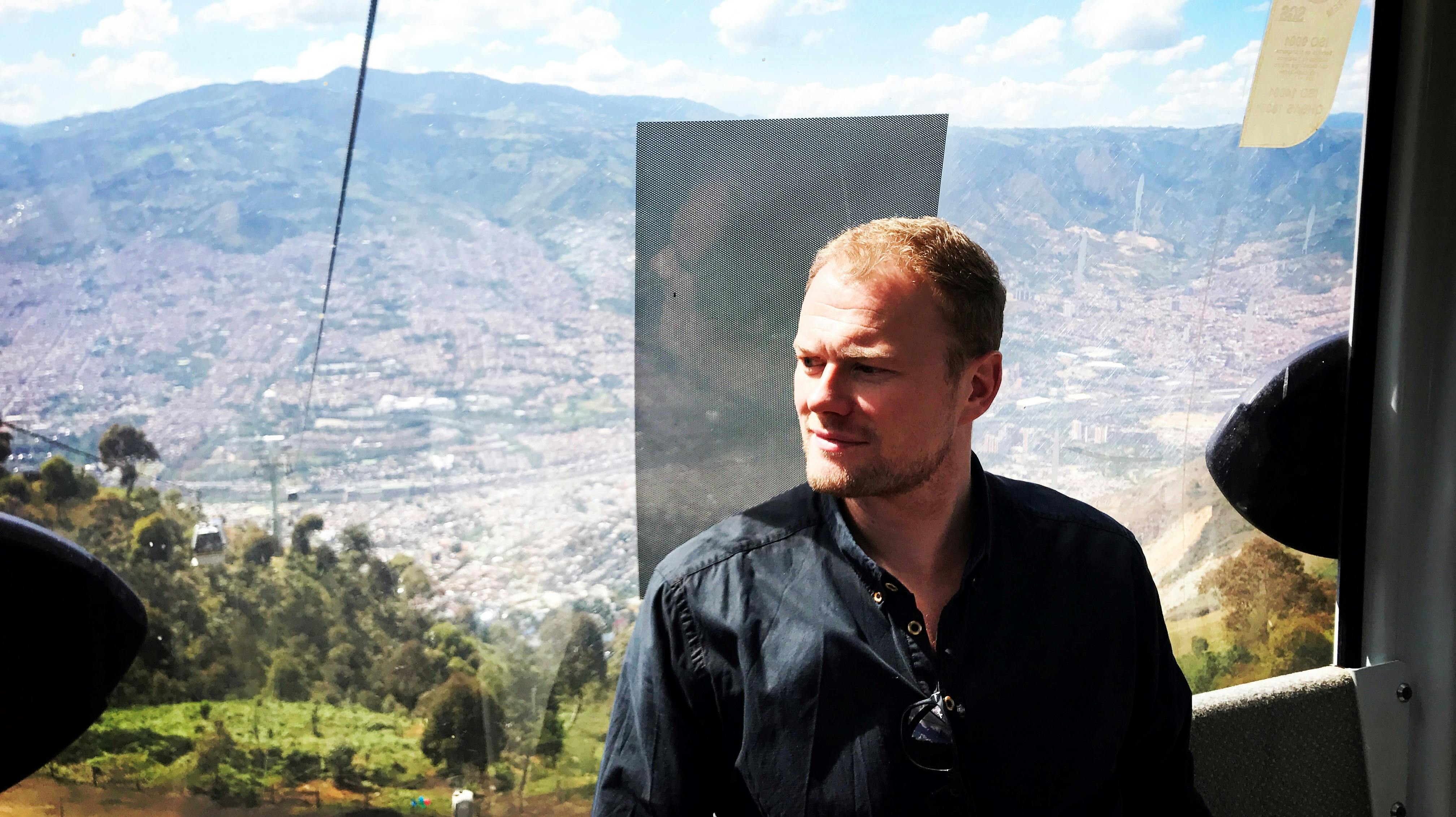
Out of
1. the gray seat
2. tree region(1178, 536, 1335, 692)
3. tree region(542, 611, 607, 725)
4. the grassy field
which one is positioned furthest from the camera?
tree region(1178, 536, 1335, 692)

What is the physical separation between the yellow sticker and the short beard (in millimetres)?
1099

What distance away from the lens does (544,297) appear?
1.43 metres

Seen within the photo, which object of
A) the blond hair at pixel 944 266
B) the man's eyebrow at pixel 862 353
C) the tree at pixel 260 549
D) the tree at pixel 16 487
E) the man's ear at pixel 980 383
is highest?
the blond hair at pixel 944 266

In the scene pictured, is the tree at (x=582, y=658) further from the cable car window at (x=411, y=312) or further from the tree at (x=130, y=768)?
the tree at (x=130, y=768)

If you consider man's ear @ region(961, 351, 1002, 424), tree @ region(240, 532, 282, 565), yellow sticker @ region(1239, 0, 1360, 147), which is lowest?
tree @ region(240, 532, 282, 565)

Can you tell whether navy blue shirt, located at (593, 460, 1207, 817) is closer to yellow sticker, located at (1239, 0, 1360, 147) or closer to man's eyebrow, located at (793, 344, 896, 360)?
man's eyebrow, located at (793, 344, 896, 360)

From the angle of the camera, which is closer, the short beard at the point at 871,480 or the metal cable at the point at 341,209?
the short beard at the point at 871,480

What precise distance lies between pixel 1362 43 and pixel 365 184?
178 cm

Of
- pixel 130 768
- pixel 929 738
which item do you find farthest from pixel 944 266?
pixel 130 768

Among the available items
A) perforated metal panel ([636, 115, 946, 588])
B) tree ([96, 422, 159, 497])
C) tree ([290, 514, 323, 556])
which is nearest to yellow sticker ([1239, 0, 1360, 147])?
perforated metal panel ([636, 115, 946, 588])

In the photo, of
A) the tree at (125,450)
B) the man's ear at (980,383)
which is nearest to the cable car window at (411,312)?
the tree at (125,450)

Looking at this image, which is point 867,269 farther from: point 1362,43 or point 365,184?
point 1362,43

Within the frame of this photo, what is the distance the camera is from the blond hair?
3.79ft

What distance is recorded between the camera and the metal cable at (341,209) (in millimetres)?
1287
